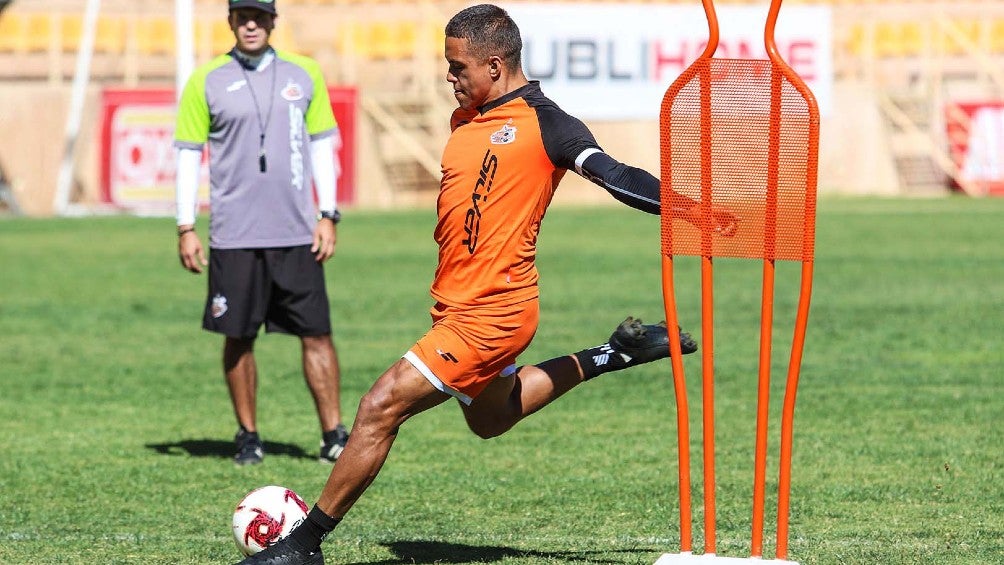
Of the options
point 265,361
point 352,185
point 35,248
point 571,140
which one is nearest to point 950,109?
point 352,185

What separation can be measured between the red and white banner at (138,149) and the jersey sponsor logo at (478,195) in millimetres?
21144

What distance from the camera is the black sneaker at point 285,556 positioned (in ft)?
18.5

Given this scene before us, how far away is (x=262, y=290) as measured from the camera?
27.4ft

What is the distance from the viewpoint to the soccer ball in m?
5.98

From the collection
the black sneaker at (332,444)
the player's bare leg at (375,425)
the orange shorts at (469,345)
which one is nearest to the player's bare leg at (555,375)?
the orange shorts at (469,345)

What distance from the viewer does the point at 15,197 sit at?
27453 millimetres

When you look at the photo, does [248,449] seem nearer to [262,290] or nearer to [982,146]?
[262,290]

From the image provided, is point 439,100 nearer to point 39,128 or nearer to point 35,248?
point 39,128

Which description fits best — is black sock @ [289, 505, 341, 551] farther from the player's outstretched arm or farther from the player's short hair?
the player's short hair

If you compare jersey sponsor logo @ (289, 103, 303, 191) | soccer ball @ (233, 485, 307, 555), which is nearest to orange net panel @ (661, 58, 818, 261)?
soccer ball @ (233, 485, 307, 555)

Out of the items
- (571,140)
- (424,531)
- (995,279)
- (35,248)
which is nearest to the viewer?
(571,140)

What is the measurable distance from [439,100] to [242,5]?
2389 cm

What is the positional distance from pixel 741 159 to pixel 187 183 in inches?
159

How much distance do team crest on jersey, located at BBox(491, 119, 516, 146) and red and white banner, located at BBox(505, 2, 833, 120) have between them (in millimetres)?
24759
